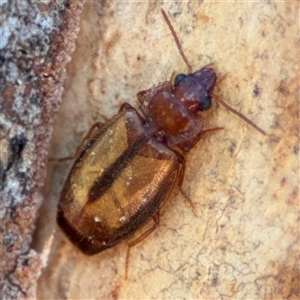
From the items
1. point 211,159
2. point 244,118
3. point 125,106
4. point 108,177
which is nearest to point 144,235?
point 108,177

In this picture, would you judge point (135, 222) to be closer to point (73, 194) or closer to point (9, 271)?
point (73, 194)

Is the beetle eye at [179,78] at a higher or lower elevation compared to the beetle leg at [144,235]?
higher

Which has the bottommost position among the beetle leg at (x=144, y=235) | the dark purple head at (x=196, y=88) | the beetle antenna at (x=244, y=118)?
the beetle leg at (x=144, y=235)

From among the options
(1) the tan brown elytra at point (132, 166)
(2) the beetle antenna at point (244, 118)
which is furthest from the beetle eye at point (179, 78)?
(2) the beetle antenna at point (244, 118)

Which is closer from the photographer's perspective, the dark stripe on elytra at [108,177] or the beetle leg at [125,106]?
the dark stripe on elytra at [108,177]

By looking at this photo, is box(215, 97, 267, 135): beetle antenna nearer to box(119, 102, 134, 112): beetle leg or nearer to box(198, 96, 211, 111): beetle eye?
box(198, 96, 211, 111): beetle eye

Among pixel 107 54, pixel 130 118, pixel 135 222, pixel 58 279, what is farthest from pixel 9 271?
pixel 107 54

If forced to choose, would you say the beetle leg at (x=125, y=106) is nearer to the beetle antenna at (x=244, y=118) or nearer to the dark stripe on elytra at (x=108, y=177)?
the dark stripe on elytra at (x=108, y=177)

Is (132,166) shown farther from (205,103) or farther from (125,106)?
(205,103)
